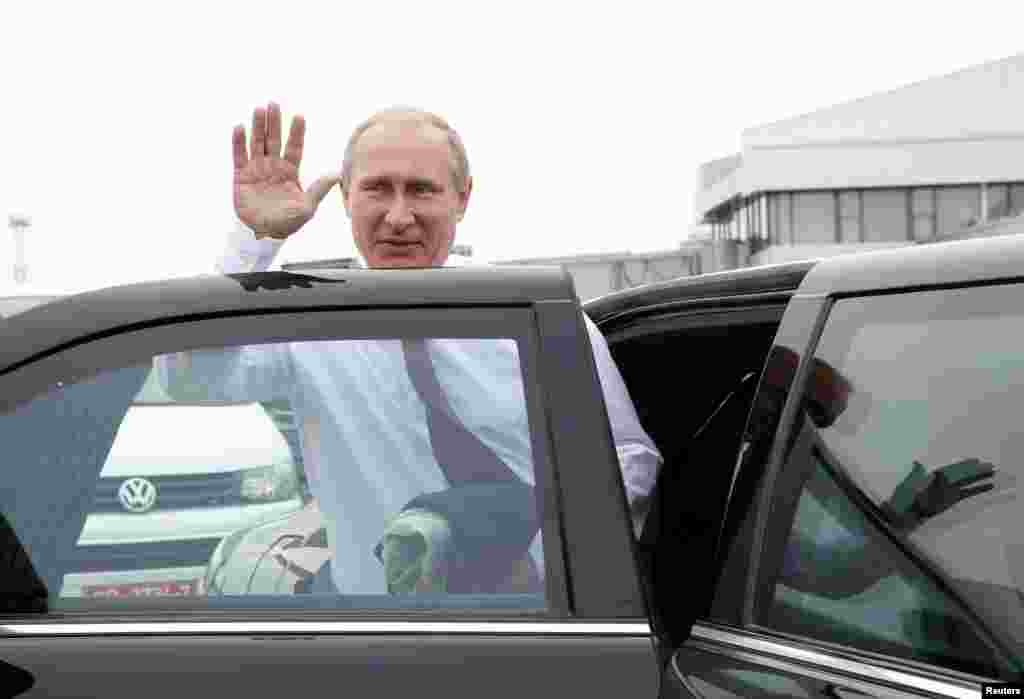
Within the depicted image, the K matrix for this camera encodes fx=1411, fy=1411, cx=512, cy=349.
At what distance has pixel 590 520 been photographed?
1.92 m

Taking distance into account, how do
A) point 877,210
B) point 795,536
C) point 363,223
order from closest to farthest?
point 795,536 → point 363,223 → point 877,210

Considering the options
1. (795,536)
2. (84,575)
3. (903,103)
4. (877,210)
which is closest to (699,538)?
(795,536)

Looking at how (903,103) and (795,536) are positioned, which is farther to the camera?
(903,103)

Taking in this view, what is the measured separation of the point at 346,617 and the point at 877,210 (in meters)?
52.4

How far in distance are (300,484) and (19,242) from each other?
2429cm

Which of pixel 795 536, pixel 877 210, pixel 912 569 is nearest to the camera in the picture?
pixel 912 569

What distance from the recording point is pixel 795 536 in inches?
78.6

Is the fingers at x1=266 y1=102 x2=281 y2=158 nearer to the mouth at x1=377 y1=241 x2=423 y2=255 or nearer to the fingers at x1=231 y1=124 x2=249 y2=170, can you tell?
the fingers at x1=231 y1=124 x2=249 y2=170

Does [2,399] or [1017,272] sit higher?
[1017,272]

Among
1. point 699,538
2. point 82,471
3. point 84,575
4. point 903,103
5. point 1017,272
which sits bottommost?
point 699,538

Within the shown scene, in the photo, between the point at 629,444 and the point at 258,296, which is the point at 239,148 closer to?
the point at 258,296

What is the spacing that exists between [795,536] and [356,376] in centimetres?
66

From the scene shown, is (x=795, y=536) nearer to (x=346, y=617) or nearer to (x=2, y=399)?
(x=346, y=617)

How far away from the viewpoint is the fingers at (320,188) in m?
2.74
